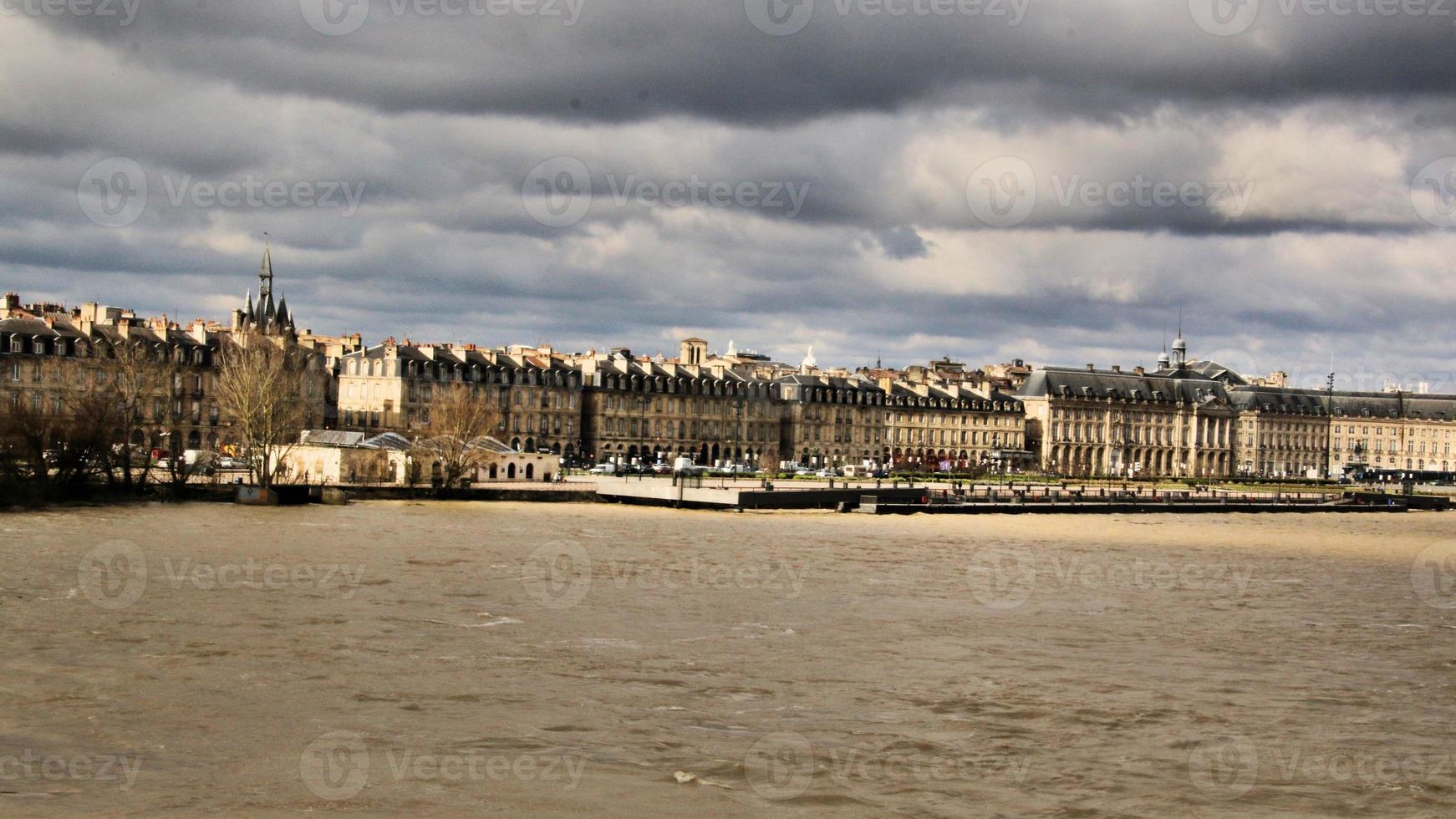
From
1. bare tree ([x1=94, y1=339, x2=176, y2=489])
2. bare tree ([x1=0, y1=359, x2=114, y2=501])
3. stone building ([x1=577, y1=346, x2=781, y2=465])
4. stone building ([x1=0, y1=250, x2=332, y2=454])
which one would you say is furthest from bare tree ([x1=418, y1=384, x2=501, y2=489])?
stone building ([x1=577, y1=346, x2=781, y2=465])

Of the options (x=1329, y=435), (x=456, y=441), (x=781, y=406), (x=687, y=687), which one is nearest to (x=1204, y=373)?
(x=1329, y=435)

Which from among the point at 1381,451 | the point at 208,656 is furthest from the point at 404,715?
the point at 1381,451

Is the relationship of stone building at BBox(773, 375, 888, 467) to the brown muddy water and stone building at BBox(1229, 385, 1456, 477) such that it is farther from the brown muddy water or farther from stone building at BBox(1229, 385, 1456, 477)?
the brown muddy water

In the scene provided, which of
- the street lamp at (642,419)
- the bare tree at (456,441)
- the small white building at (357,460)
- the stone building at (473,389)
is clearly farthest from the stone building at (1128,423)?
the small white building at (357,460)

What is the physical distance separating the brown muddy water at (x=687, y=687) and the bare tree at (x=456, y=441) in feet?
92.9

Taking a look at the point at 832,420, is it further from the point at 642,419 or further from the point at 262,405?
the point at 262,405

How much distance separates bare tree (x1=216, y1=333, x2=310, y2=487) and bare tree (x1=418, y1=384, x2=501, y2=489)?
622cm

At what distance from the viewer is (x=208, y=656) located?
2412 centimetres

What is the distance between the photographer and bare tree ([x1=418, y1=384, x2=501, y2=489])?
7306 cm

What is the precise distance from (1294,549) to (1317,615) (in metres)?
26.2

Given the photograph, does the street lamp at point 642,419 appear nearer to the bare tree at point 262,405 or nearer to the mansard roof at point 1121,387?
the bare tree at point 262,405

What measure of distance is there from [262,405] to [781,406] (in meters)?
61.4

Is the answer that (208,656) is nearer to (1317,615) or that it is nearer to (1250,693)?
(1250,693)

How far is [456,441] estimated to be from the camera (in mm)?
73250
